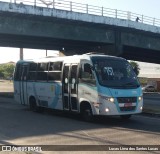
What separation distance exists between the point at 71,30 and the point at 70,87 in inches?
757

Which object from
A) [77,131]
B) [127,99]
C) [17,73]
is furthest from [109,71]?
[17,73]

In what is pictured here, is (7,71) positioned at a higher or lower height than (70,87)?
lower

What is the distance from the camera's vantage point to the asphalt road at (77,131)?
11.4 meters

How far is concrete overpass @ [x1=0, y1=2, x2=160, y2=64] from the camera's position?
31.8 m

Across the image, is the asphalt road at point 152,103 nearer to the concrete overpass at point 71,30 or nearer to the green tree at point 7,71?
the concrete overpass at point 71,30

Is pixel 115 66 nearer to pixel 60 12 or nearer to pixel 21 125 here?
pixel 21 125

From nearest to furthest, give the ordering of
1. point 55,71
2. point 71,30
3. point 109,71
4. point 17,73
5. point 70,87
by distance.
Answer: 1. point 109,71
2. point 70,87
3. point 55,71
4. point 17,73
5. point 71,30

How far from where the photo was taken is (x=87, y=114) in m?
16.1

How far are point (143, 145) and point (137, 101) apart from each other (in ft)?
17.0

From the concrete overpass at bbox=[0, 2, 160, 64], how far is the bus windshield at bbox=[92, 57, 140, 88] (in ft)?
51.9

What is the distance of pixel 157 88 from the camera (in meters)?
78.4

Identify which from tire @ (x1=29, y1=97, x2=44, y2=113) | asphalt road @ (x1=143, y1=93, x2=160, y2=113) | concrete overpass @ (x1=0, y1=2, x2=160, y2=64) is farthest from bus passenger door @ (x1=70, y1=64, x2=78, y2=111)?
concrete overpass @ (x1=0, y1=2, x2=160, y2=64)

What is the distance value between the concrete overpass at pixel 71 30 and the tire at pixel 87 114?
1614 cm

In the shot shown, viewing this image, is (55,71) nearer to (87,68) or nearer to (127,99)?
(87,68)
